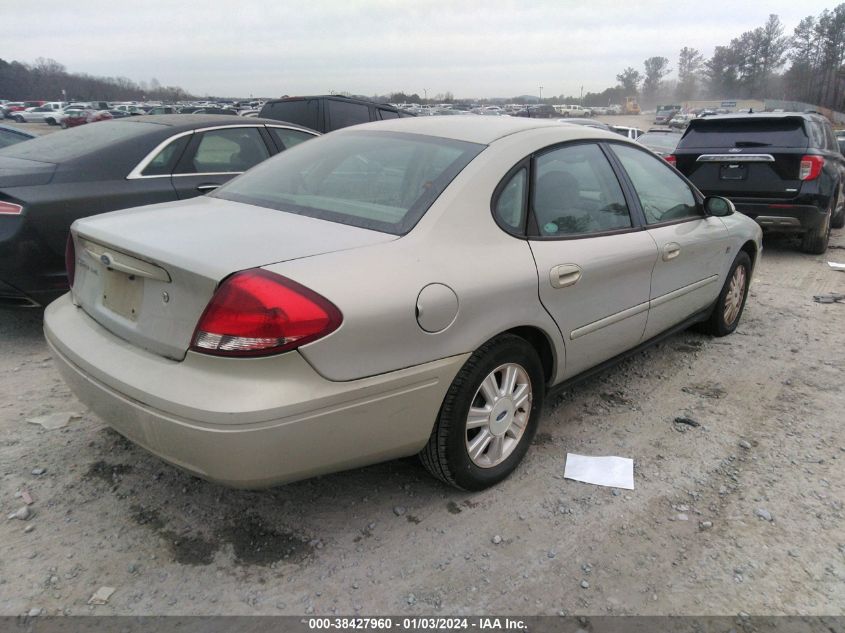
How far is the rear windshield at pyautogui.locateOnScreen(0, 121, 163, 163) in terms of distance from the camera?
440cm

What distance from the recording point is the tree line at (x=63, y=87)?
76.3 m

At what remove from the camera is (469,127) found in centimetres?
302

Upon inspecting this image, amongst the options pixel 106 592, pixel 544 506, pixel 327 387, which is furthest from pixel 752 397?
pixel 106 592

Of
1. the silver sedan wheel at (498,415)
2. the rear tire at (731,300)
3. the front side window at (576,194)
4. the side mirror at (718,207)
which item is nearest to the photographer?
the silver sedan wheel at (498,415)

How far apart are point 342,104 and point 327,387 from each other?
24.3ft

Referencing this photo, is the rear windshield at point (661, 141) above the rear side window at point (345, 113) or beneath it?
beneath

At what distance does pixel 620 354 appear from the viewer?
347cm

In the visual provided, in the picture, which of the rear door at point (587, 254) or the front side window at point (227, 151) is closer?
the rear door at point (587, 254)

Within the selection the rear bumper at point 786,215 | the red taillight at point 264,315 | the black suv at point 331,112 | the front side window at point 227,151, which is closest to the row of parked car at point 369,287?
the red taillight at point 264,315

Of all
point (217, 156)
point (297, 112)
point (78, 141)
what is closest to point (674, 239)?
point (217, 156)

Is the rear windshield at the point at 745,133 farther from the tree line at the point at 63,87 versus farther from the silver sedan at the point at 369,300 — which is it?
the tree line at the point at 63,87

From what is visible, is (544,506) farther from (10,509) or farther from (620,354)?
(10,509)

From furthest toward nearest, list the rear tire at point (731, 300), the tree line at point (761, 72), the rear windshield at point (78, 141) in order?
1. the tree line at point (761, 72)
2. the rear tire at point (731, 300)
3. the rear windshield at point (78, 141)

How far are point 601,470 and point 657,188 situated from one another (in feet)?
5.87
